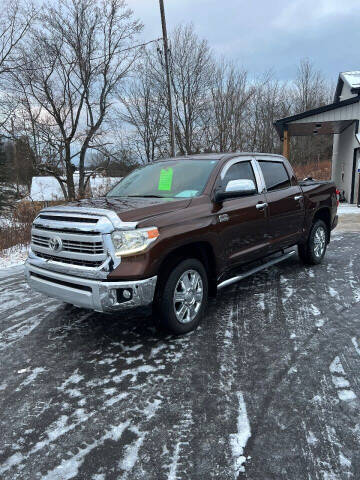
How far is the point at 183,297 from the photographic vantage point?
3.62m

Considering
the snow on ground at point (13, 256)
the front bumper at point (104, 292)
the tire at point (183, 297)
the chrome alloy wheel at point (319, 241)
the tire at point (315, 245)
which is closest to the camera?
the front bumper at point (104, 292)

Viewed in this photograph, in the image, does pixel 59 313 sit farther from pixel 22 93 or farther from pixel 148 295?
pixel 22 93

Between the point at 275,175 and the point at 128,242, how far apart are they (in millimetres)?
3007

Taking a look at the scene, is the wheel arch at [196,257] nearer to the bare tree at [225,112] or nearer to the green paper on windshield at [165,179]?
the green paper on windshield at [165,179]

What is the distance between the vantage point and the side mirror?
3980mm

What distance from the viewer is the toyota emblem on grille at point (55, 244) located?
11.4 ft

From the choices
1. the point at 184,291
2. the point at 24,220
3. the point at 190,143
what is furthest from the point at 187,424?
the point at 190,143

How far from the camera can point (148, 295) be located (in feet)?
10.6

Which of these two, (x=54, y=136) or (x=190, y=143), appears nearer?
(x=54, y=136)

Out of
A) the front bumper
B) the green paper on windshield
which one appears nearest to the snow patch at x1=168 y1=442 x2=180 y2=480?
the front bumper

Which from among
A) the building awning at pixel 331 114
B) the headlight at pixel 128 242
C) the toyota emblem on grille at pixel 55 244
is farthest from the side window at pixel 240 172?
the building awning at pixel 331 114

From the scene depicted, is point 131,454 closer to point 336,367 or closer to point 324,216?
point 336,367

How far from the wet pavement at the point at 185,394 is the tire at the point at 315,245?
5.35 feet

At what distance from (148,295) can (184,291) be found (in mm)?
507
